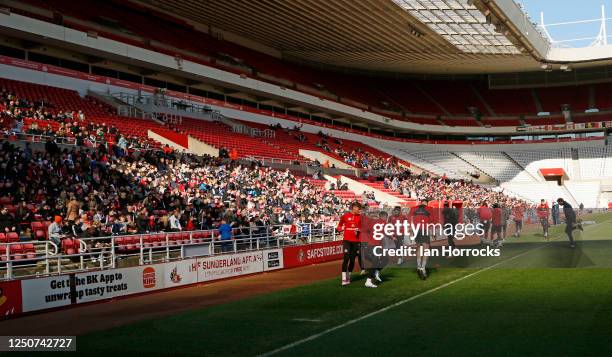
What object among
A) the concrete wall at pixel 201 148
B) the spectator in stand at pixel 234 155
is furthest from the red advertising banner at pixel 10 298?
the concrete wall at pixel 201 148

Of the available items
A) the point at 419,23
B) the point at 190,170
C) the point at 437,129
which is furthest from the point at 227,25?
the point at 437,129

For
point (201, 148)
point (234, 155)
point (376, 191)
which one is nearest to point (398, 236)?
point (234, 155)

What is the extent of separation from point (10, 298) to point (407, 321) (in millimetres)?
7583

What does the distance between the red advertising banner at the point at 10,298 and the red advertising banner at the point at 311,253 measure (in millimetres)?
10067

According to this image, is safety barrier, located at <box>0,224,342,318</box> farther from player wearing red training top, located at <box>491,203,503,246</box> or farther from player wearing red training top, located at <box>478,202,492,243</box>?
player wearing red training top, located at <box>491,203,503,246</box>

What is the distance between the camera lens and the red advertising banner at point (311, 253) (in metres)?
21.2

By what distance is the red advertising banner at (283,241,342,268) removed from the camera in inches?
836

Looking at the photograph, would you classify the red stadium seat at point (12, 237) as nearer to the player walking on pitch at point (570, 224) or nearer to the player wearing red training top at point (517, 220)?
the player wearing red training top at point (517, 220)

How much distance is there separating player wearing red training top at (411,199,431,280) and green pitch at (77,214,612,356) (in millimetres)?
389

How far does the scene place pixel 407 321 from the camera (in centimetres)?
928

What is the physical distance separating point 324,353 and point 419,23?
32.7 meters

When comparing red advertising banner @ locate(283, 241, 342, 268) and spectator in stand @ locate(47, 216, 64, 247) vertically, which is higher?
spectator in stand @ locate(47, 216, 64, 247)

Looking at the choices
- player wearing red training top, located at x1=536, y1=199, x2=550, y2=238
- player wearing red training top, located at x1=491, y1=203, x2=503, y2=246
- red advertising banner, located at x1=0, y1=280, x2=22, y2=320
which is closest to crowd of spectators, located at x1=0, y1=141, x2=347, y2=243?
red advertising banner, located at x1=0, y1=280, x2=22, y2=320

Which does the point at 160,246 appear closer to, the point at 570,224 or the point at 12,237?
the point at 12,237
